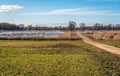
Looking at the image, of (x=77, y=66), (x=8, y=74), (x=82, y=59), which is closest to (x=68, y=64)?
(x=77, y=66)

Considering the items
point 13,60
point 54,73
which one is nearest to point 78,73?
point 54,73

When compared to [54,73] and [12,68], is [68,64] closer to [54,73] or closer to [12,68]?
[54,73]

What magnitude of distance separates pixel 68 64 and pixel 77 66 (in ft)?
3.59

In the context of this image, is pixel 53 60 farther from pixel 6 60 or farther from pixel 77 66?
pixel 6 60

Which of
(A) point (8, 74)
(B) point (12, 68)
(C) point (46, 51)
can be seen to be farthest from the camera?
(C) point (46, 51)

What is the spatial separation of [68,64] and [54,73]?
3083 millimetres

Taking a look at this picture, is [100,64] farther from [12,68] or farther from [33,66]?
[12,68]

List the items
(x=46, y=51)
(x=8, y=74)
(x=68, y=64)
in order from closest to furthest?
(x=8, y=74)
(x=68, y=64)
(x=46, y=51)

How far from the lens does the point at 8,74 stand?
1875 cm

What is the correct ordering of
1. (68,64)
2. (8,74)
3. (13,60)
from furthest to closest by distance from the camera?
(13,60) → (68,64) → (8,74)

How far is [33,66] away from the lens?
21.1 m

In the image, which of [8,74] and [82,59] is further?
[82,59]

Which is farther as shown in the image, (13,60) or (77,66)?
(13,60)

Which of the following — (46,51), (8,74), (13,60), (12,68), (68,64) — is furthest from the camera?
(46,51)
